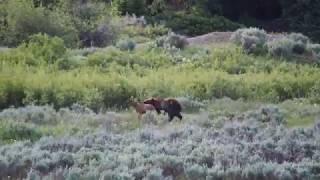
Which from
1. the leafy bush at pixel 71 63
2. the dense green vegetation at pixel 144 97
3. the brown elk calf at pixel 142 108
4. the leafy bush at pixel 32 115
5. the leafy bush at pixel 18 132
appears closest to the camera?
the dense green vegetation at pixel 144 97

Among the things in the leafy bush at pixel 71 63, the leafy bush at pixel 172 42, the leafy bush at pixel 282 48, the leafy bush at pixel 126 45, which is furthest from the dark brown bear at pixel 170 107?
the leafy bush at pixel 282 48

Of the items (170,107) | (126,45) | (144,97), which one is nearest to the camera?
(170,107)

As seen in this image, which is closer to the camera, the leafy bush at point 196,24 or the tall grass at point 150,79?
the tall grass at point 150,79

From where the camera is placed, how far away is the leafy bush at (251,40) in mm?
19906

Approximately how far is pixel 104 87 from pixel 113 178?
20.0ft

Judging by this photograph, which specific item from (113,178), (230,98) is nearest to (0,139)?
(113,178)

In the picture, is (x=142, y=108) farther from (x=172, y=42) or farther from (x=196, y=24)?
(x=196, y=24)

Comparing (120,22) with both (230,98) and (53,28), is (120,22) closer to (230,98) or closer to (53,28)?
(53,28)

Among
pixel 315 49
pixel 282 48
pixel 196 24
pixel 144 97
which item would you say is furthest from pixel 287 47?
pixel 196 24

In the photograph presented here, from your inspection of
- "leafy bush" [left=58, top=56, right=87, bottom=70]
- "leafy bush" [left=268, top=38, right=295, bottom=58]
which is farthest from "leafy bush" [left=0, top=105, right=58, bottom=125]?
"leafy bush" [left=268, top=38, right=295, bottom=58]

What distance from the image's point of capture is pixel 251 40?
66.5 feet

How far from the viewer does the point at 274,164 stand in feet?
28.4

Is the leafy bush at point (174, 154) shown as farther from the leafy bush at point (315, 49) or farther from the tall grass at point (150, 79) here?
the leafy bush at point (315, 49)

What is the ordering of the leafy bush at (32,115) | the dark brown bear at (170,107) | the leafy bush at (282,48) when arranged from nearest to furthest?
1. the leafy bush at (32,115)
2. the dark brown bear at (170,107)
3. the leafy bush at (282,48)
